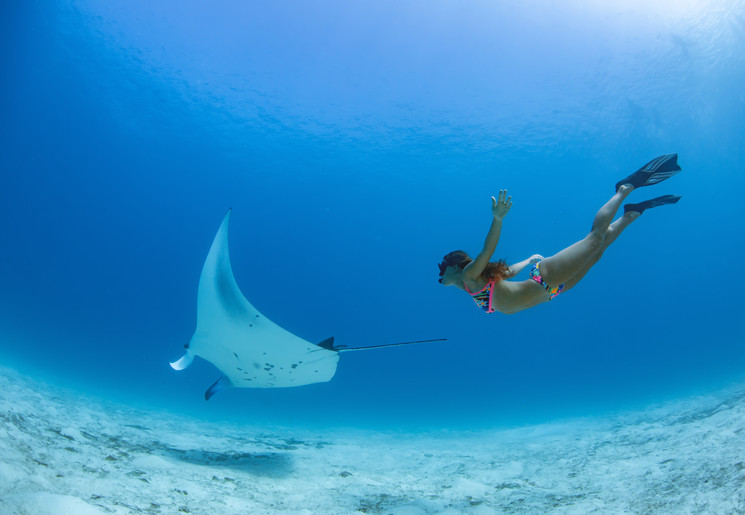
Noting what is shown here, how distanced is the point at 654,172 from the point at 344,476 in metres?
4.73

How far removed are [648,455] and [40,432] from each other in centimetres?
645

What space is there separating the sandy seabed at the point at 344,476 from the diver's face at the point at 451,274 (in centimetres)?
179

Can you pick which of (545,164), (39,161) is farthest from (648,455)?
(39,161)

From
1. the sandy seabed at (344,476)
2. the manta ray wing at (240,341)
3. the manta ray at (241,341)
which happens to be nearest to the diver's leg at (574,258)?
the sandy seabed at (344,476)

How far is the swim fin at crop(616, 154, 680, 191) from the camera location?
11.8 feet

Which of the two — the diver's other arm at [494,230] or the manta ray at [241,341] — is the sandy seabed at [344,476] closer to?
the manta ray at [241,341]

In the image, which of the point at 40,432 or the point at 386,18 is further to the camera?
the point at 386,18

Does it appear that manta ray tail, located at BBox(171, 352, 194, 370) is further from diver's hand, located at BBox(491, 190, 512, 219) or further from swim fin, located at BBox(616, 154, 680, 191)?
swim fin, located at BBox(616, 154, 680, 191)

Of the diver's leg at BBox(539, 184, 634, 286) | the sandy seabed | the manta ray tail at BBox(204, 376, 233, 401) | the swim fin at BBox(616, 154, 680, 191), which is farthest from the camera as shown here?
the manta ray tail at BBox(204, 376, 233, 401)

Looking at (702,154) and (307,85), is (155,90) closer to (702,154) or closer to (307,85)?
(307,85)

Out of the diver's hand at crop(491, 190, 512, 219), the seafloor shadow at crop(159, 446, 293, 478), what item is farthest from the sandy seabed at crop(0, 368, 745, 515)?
the diver's hand at crop(491, 190, 512, 219)

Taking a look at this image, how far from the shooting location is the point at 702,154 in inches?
917

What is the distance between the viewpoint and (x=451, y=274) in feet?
10.2

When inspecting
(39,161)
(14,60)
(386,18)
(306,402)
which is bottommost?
(306,402)
